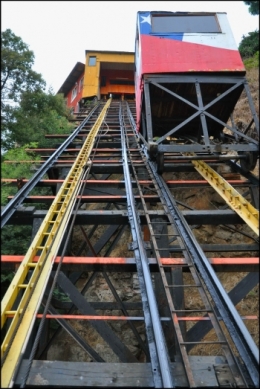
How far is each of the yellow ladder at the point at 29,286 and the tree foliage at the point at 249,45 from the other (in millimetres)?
10972

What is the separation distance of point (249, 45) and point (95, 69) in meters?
11.7

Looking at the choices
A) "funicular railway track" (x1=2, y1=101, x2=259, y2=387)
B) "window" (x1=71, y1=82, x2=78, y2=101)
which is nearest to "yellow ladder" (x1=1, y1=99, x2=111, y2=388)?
"funicular railway track" (x1=2, y1=101, x2=259, y2=387)

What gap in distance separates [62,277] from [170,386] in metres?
1.29

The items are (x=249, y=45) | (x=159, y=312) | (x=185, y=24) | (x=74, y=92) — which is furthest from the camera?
(x=74, y=92)

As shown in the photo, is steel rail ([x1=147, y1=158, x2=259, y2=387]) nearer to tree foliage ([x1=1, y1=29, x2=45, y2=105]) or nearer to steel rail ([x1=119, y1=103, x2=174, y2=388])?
steel rail ([x1=119, y1=103, x2=174, y2=388])

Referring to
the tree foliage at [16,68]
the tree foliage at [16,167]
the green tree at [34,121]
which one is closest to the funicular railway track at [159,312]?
the tree foliage at [16,167]

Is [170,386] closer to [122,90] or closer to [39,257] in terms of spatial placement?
[39,257]

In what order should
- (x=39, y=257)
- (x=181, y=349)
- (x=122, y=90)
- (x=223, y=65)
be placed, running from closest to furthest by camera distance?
(x=181, y=349) → (x=39, y=257) → (x=223, y=65) → (x=122, y=90)

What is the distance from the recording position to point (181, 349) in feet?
6.17

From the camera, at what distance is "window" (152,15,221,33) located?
5172 mm

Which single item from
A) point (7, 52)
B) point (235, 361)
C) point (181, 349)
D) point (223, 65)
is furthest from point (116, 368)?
point (7, 52)

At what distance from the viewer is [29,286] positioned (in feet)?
6.87

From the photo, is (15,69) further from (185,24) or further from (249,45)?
(249,45)

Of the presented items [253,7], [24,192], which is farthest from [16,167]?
[253,7]
